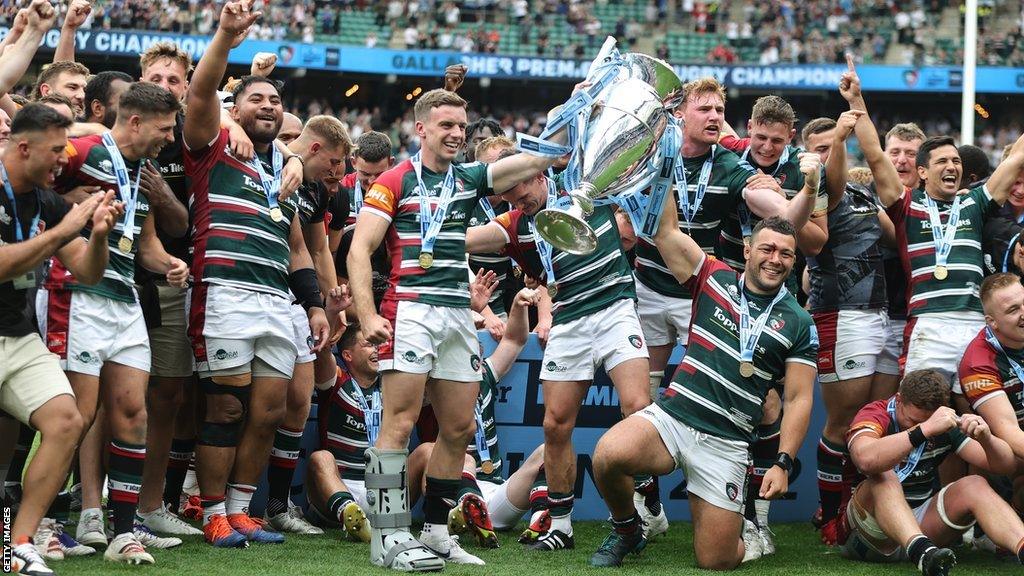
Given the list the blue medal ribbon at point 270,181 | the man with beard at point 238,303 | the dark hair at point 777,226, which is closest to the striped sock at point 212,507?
the man with beard at point 238,303

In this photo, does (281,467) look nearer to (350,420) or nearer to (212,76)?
(350,420)

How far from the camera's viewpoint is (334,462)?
22.3ft

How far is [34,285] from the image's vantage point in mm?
5078

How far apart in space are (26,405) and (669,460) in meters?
2.93

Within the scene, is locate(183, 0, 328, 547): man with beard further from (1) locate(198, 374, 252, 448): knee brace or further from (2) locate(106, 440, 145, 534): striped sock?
(2) locate(106, 440, 145, 534): striped sock

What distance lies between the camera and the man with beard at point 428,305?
564 cm

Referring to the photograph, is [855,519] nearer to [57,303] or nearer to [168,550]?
[168,550]

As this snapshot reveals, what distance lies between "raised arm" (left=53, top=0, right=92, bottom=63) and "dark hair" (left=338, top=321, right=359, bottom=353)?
7.46 ft

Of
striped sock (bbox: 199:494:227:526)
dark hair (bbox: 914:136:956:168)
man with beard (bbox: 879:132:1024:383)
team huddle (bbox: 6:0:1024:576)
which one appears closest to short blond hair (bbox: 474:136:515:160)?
team huddle (bbox: 6:0:1024:576)

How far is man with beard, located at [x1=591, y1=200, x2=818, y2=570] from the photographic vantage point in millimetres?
5855

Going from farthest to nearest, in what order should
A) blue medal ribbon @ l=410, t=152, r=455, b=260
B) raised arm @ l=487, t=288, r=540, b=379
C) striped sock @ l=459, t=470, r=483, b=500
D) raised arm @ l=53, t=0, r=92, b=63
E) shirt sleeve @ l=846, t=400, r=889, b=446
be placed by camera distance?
raised arm @ l=487, t=288, r=540, b=379 → raised arm @ l=53, t=0, r=92, b=63 → striped sock @ l=459, t=470, r=483, b=500 → shirt sleeve @ l=846, t=400, r=889, b=446 → blue medal ribbon @ l=410, t=152, r=455, b=260

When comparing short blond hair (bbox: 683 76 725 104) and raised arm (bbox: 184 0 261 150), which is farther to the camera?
short blond hair (bbox: 683 76 725 104)

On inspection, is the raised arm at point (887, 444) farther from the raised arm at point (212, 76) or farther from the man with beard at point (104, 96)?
the man with beard at point (104, 96)

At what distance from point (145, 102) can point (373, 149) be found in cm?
265
